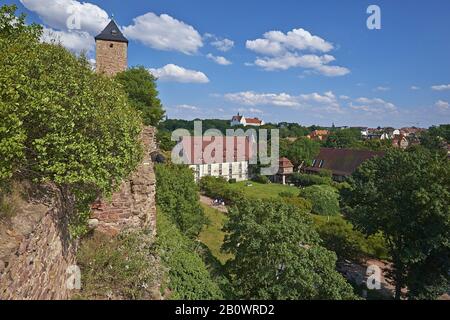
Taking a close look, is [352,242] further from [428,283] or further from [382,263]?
[428,283]

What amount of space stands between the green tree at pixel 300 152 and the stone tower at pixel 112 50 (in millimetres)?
45667

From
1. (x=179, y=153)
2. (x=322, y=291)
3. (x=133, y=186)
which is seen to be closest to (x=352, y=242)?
(x=322, y=291)

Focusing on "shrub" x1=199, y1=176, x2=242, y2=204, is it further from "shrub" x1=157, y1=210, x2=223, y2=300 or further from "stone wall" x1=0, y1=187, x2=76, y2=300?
"stone wall" x1=0, y1=187, x2=76, y2=300

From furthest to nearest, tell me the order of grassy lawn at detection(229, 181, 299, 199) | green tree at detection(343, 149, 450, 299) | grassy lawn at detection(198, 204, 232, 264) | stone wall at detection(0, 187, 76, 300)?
grassy lawn at detection(229, 181, 299, 199) → grassy lawn at detection(198, 204, 232, 264) → green tree at detection(343, 149, 450, 299) → stone wall at detection(0, 187, 76, 300)

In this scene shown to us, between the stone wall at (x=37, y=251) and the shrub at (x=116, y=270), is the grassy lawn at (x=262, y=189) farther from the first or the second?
the stone wall at (x=37, y=251)

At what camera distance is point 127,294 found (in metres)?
6.66

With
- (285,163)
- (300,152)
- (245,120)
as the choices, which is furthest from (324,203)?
(245,120)

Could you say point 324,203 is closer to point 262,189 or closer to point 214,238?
point 262,189

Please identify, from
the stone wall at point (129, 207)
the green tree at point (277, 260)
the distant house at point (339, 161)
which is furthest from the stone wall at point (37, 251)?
the distant house at point (339, 161)

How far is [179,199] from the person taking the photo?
65.1ft

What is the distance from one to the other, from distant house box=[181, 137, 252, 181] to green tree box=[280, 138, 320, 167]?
30.9ft

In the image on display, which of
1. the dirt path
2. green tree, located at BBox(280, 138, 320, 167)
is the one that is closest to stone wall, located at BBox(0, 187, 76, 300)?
the dirt path

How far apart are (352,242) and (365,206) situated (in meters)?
5.28

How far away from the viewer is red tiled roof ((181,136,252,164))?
51.6 m
